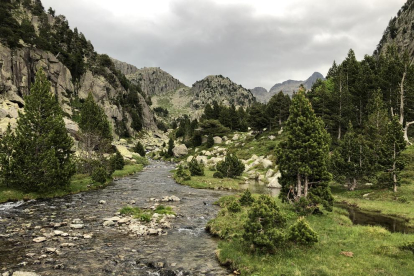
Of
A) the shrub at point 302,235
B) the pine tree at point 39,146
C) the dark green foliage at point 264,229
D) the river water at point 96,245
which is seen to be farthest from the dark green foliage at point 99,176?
the shrub at point 302,235

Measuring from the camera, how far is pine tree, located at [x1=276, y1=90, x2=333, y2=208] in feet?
83.1

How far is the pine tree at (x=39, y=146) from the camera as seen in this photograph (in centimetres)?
3144

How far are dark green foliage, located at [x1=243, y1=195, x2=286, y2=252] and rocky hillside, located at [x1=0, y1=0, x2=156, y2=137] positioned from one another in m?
58.5

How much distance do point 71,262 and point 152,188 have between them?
29.7 metres

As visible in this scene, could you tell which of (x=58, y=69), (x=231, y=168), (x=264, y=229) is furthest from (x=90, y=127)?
(x=58, y=69)

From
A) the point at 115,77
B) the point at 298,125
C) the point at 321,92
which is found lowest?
the point at 298,125

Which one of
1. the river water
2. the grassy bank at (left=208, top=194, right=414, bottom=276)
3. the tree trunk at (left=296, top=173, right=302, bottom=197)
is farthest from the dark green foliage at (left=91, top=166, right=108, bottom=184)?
the tree trunk at (left=296, top=173, right=302, bottom=197)

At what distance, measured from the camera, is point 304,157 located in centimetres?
2580

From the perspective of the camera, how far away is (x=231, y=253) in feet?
53.7

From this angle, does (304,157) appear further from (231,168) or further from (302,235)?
(231,168)

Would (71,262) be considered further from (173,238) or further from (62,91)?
(62,91)

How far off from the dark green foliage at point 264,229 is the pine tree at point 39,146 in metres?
29.5

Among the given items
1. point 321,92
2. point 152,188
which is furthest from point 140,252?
point 321,92

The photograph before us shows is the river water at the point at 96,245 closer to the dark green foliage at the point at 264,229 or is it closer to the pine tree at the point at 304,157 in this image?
the dark green foliage at the point at 264,229
